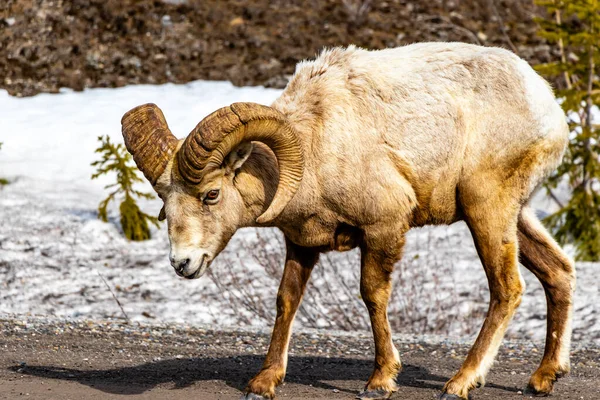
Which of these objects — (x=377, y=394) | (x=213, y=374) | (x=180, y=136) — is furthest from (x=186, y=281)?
(x=377, y=394)

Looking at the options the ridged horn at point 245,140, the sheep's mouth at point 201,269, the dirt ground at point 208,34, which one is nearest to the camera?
the ridged horn at point 245,140

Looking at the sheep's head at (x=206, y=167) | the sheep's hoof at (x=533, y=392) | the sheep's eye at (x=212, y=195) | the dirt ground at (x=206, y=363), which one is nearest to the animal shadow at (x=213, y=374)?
the dirt ground at (x=206, y=363)

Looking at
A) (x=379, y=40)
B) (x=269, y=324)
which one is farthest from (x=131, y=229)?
(x=379, y=40)

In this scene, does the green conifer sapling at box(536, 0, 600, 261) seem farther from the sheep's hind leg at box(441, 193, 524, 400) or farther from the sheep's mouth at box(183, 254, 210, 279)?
the sheep's mouth at box(183, 254, 210, 279)

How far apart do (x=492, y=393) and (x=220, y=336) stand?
317cm

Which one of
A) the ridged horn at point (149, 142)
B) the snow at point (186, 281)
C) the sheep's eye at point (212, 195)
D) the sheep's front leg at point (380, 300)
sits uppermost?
the ridged horn at point (149, 142)

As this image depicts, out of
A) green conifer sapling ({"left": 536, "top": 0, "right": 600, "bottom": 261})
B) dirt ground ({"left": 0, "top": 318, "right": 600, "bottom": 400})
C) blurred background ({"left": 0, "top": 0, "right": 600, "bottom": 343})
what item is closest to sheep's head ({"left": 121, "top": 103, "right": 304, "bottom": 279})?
dirt ground ({"left": 0, "top": 318, "right": 600, "bottom": 400})

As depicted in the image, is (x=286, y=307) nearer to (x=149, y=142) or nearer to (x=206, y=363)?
(x=206, y=363)

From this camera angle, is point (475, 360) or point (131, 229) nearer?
point (475, 360)

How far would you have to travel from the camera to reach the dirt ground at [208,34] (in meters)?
20.2

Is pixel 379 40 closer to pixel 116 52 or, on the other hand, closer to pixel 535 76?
pixel 116 52

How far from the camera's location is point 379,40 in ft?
69.9

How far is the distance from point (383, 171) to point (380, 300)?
35.3 inches

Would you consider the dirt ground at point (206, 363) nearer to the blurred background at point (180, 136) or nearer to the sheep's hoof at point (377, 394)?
the sheep's hoof at point (377, 394)
